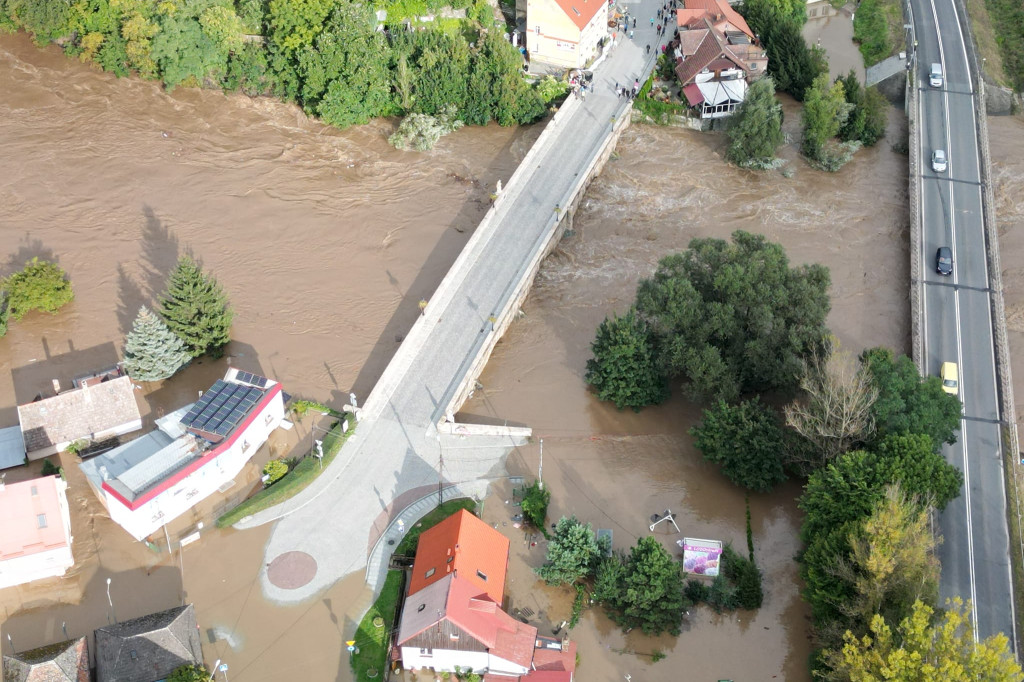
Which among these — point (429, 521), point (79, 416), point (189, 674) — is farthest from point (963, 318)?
point (79, 416)

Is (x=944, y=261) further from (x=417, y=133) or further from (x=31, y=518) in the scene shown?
(x=31, y=518)

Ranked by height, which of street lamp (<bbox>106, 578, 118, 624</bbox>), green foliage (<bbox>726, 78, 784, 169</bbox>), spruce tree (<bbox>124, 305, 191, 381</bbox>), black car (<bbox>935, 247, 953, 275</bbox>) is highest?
green foliage (<bbox>726, 78, 784, 169</bbox>)

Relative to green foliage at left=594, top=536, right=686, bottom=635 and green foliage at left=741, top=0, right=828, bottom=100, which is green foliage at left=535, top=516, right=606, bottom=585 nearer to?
green foliage at left=594, top=536, right=686, bottom=635

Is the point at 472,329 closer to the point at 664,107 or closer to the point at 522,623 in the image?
the point at 522,623

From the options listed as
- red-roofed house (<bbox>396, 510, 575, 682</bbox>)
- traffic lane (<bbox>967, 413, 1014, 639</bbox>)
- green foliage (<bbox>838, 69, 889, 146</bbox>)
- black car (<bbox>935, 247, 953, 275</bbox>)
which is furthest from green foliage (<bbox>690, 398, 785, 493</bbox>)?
green foliage (<bbox>838, 69, 889, 146</bbox>)

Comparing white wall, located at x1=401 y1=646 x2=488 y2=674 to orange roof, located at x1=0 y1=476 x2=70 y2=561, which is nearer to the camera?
white wall, located at x1=401 y1=646 x2=488 y2=674

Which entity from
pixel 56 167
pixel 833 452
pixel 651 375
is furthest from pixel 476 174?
pixel 833 452

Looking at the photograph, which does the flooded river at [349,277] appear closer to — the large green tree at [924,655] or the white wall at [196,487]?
the white wall at [196,487]
